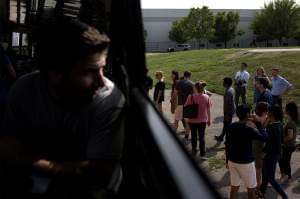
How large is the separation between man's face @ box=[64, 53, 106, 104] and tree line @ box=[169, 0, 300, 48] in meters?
71.3

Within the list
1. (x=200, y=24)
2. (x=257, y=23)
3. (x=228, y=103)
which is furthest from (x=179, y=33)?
(x=228, y=103)

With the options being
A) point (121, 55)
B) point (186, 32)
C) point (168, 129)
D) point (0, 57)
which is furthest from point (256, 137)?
point (186, 32)

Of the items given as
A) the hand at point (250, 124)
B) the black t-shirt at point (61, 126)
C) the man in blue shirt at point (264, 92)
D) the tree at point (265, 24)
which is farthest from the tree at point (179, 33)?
the black t-shirt at point (61, 126)

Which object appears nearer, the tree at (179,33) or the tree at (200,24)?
the tree at (200,24)

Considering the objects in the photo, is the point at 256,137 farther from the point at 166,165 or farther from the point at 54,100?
the point at 166,165

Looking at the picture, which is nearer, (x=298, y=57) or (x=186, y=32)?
(x=298, y=57)

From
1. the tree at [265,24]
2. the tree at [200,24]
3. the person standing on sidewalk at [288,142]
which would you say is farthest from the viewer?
the tree at [265,24]

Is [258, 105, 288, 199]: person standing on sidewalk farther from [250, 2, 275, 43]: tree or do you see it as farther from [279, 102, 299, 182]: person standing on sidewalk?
[250, 2, 275, 43]: tree

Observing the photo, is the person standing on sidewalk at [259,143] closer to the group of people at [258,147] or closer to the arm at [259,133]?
the group of people at [258,147]

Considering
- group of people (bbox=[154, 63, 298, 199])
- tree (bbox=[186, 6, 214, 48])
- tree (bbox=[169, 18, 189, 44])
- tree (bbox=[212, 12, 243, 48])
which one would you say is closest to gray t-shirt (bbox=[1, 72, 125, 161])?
group of people (bbox=[154, 63, 298, 199])

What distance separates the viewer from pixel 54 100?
1.55m

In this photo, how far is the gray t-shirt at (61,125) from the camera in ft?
4.98

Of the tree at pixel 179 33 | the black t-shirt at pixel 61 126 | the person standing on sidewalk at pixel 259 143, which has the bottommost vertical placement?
the person standing on sidewalk at pixel 259 143

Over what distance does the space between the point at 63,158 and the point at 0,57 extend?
0.65 meters
